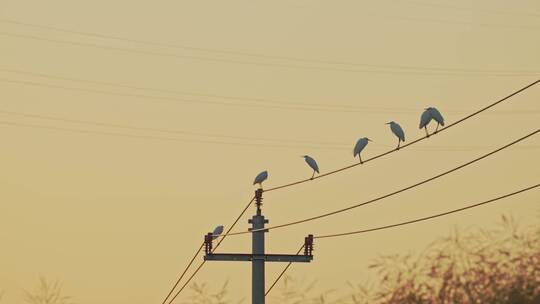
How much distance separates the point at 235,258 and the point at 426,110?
19.9 ft

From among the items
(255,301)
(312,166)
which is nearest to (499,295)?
(255,301)

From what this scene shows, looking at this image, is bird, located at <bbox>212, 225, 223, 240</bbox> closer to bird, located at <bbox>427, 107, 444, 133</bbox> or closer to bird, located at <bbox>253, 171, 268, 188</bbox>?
bird, located at <bbox>253, 171, 268, 188</bbox>

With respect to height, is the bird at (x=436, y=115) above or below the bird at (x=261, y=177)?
below

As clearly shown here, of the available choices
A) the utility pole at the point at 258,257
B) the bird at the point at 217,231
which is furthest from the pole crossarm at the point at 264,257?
the bird at the point at 217,231

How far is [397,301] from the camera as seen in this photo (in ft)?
49.5

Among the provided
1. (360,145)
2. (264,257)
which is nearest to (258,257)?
(264,257)

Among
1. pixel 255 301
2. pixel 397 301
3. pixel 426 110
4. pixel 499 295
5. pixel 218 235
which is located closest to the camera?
pixel 499 295

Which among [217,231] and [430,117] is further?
[217,231]

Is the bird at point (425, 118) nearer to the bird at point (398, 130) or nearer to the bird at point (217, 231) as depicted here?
the bird at point (398, 130)

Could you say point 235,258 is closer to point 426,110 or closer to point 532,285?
point 426,110

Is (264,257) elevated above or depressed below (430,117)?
below

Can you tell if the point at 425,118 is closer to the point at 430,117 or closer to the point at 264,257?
the point at 430,117

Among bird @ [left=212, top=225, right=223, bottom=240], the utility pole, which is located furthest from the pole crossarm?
bird @ [left=212, top=225, right=223, bottom=240]

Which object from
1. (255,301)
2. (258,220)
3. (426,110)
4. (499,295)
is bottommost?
(499,295)
